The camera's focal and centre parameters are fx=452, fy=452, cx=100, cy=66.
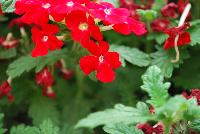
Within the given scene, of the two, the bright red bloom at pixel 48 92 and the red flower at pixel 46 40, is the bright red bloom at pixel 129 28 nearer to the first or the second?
the red flower at pixel 46 40

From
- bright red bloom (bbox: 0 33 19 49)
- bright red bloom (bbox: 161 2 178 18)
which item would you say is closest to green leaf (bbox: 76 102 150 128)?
bright red bloom (bbox: 161 2 178 18)

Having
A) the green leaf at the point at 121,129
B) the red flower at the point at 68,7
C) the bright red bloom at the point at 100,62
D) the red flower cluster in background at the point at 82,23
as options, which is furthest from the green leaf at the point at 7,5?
the green leaf at the point at 121,129

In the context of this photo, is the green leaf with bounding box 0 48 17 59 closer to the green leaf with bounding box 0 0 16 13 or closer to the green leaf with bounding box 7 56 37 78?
the green leaf with bounding box 7 56 37 78

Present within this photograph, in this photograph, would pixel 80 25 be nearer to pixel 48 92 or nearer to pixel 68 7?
pixel 68 7

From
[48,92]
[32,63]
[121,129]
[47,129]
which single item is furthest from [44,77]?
[121,129]

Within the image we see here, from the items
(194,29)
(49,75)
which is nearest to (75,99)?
(49,75)

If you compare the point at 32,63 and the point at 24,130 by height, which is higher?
Answer: the point at 32,63
